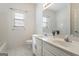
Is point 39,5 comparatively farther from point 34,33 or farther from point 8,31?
point 8,31

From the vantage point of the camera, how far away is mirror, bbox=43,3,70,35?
2703 mm

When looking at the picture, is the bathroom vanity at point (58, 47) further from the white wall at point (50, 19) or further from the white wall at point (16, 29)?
the white wall at point (50, 19)

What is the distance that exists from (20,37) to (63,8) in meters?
1.72

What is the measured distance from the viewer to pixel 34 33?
385 cm

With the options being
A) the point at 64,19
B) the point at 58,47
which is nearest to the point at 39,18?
the point at 64,19

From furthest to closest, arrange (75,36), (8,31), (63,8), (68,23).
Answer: (8,31) < (63,8) < (68,23) < (75,36)

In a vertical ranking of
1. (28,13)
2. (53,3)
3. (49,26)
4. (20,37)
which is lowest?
(20,37)

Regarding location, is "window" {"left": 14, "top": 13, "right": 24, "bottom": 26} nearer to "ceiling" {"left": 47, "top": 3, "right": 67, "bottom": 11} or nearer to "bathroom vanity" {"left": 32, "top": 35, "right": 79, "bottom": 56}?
"bathroom vanity" {"left": 32, "top": 35, "right": 79, "bottom": 56}

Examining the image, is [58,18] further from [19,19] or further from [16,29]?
[16,29]

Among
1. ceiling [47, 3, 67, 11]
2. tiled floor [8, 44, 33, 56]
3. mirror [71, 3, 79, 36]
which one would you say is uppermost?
ceiling [47, 3, 67, 11]

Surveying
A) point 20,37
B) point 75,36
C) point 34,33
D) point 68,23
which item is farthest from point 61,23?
point 20,37

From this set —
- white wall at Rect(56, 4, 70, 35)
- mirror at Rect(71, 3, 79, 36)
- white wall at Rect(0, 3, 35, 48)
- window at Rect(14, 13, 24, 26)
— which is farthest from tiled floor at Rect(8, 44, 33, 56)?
mirror at Rect(71, 3, 79, 36)

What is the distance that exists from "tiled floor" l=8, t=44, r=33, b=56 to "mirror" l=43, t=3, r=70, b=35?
2.77ft

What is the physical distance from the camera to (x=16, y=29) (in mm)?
3748
